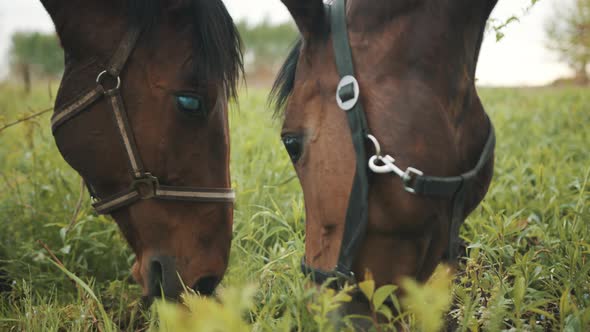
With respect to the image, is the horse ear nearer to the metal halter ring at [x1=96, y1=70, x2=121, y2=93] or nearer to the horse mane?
the horse mane

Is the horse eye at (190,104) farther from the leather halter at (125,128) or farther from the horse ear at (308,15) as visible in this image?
the horse ear at (308,15)

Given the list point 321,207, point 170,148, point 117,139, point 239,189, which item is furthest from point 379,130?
point 239,189

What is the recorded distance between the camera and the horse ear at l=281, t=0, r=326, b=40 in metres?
1.46

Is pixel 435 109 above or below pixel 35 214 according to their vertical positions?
above

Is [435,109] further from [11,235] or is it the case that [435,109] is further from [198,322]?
[11,235]

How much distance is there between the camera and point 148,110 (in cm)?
186

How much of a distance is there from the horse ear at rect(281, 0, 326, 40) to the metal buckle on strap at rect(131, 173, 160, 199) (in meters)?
0.85

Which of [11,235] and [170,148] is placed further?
[11,235]

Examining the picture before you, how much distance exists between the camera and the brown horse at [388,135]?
1352 mm

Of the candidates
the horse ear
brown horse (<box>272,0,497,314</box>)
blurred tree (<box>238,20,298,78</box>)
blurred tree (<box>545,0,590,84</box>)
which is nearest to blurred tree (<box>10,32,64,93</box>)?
blurred tree (<box>238,20,298,78</box>)

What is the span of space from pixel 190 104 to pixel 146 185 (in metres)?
0.38

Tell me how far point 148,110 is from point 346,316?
3.73ft

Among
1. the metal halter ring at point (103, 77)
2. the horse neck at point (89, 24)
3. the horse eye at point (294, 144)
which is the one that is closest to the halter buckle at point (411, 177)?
the horse eye at point (294, 144)

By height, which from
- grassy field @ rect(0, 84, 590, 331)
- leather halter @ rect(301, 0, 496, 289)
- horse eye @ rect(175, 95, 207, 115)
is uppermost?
horse eye @ rect(175, 95, 207, 115)
